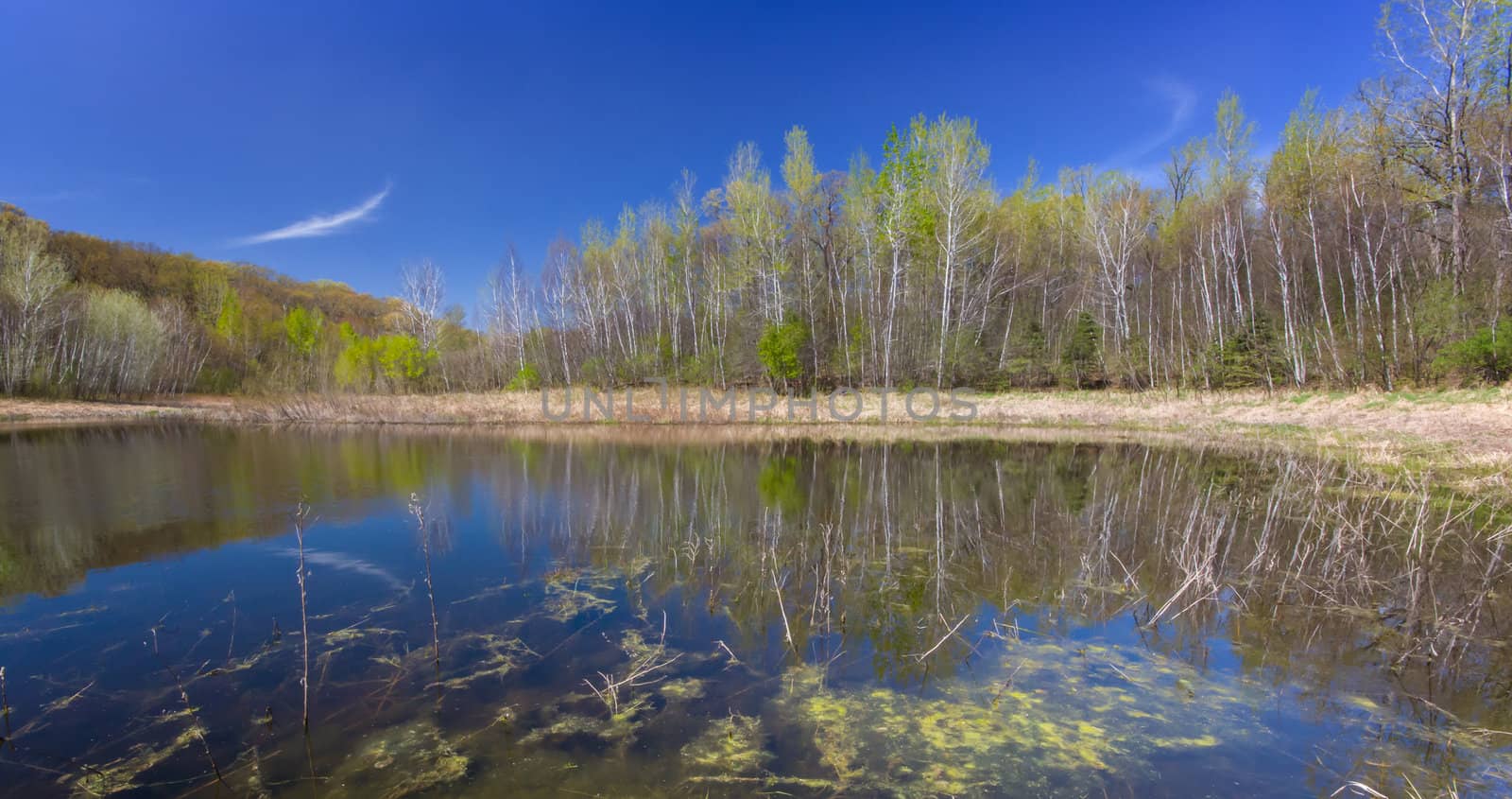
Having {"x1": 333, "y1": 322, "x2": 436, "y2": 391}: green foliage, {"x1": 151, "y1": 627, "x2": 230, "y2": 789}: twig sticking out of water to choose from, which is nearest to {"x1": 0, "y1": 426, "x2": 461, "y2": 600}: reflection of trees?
{"x1": 151, "y1": 627, "x2": 230, "y2": 789}: twig sticking out of water

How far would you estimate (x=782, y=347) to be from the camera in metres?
27.5

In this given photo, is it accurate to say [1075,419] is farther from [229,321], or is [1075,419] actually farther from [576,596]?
[229,321]

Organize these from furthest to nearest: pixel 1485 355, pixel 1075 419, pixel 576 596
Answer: pixel 1075 419 < pixel 1485 355 < pixel 576 596

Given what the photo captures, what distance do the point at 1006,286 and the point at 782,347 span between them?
13309 mm

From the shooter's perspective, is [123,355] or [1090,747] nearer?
[1090,747]

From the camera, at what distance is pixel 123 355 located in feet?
116

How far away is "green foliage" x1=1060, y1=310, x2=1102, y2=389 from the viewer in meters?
27.7

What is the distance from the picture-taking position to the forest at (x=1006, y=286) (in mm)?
17812

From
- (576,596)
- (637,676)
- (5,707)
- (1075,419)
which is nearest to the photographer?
(5,707)

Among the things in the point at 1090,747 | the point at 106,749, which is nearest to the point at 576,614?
the point at 106,749

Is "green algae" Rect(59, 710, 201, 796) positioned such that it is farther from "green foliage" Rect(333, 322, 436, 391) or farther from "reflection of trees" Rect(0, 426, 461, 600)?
"green foliage" Rect(333, 322, 436, 391)

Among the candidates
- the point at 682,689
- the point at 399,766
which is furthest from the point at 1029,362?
the point at 399,766

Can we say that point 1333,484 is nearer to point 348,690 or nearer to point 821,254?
point 348,690

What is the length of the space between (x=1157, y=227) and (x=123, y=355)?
57.7 m
